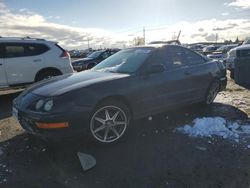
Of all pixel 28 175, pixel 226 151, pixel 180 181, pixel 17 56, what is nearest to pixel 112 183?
pixel 180 181

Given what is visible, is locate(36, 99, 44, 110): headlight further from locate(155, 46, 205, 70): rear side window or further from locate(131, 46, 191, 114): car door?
locate(155, 46, 205, 70): rear side window

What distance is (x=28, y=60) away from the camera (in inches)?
333

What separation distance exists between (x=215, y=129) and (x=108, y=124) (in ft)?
6.45

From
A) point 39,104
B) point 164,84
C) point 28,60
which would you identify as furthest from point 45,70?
point 39,104

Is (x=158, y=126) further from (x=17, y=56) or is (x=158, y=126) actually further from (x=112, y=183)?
(x=17, y=56)

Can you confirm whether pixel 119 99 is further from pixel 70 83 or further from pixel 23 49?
pixel 23 49

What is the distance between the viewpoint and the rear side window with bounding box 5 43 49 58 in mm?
8297

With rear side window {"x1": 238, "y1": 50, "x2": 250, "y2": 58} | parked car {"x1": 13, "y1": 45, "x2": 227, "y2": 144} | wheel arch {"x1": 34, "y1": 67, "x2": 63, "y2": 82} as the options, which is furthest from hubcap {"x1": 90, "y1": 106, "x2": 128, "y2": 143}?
rear side window {"x1": 238, "y1": 50, "x2": 250, "y2": 58}

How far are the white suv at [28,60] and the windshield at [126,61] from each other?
3.46m

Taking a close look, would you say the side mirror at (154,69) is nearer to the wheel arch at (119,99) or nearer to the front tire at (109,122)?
the wheel arch at (119,99)

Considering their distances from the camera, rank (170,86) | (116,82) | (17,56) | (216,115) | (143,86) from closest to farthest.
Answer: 1. (116,82)
2. (143,86)
3. (170,86)
4. (216,115)
5. (17,56)

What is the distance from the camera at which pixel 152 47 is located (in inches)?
213

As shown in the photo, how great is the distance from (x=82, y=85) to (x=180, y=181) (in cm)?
196

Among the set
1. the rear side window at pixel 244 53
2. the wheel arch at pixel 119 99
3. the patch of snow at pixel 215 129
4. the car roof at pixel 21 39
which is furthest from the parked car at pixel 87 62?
the wheel arch at pixel 119 99
